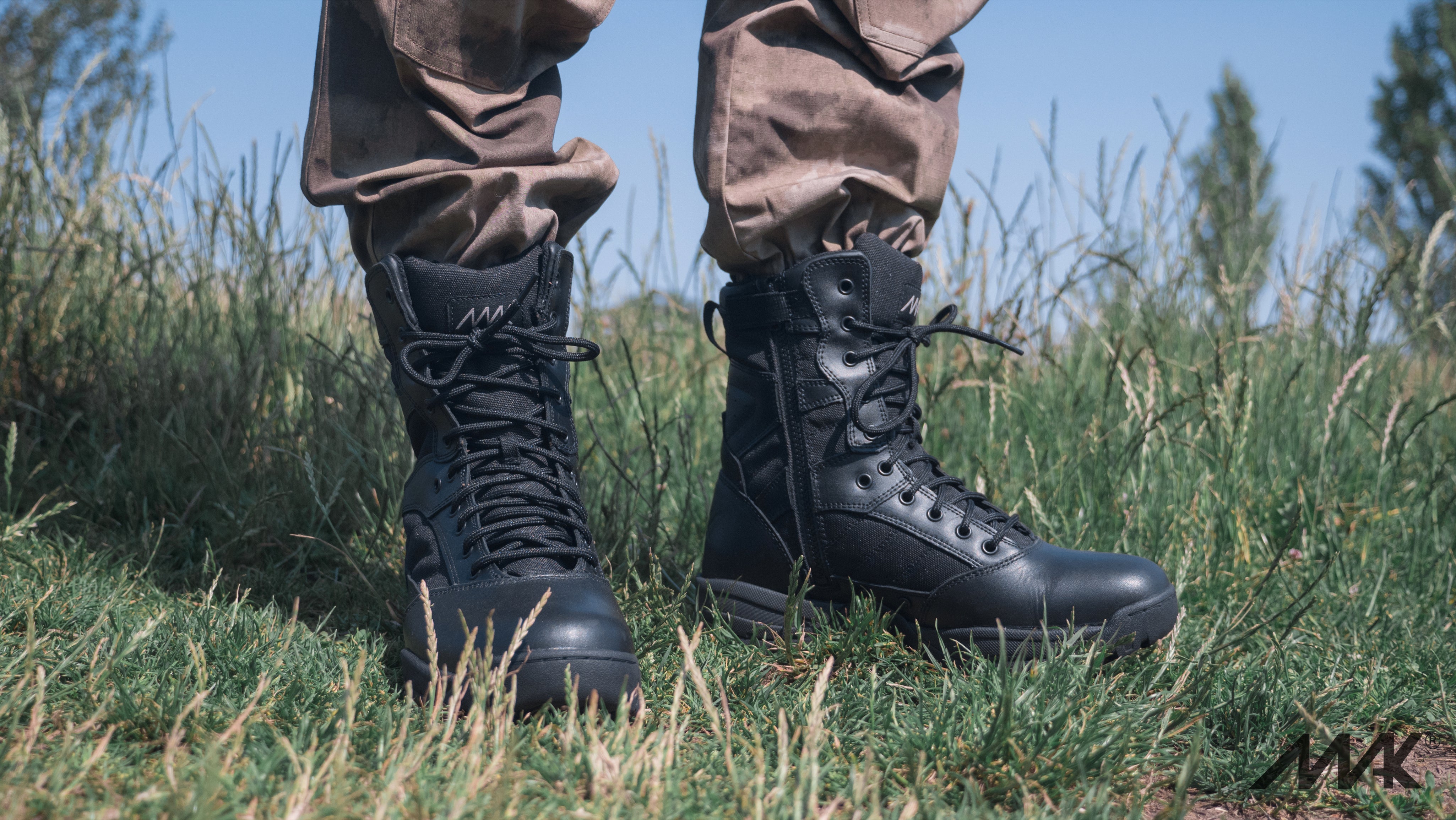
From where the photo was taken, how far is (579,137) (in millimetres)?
1561

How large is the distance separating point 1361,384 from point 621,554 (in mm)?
2008

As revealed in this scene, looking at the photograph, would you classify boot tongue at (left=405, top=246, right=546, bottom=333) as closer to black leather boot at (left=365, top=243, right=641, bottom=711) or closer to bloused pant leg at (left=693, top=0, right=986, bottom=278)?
black leather boot at (left=365, top=243, right=641, bottom=711)

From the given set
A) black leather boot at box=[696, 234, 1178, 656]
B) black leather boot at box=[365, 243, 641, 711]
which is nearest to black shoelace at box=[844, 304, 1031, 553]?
black leather boot at box=[696, 234, 1178, 656]

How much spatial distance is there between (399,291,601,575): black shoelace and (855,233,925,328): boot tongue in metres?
0.49

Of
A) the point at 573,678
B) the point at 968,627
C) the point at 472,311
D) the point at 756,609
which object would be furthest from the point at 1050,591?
the point at 472,311

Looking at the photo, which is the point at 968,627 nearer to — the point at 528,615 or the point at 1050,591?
the point at 1050,591

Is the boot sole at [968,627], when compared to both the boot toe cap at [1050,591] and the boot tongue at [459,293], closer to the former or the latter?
the boot toe cap at [1050,591]

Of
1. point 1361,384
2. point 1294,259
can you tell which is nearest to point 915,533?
point 1361,384

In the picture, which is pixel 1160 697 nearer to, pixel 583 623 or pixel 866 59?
pixel 583 623

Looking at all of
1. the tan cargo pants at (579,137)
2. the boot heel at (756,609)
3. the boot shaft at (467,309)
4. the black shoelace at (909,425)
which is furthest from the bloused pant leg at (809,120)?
the boot heel at (756,609)

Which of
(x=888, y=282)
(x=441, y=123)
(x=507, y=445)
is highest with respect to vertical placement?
(x=441, y=123)

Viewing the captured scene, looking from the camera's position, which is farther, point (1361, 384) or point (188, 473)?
point (1361, 384)

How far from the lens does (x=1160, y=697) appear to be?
128cm

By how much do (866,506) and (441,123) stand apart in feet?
2.92
